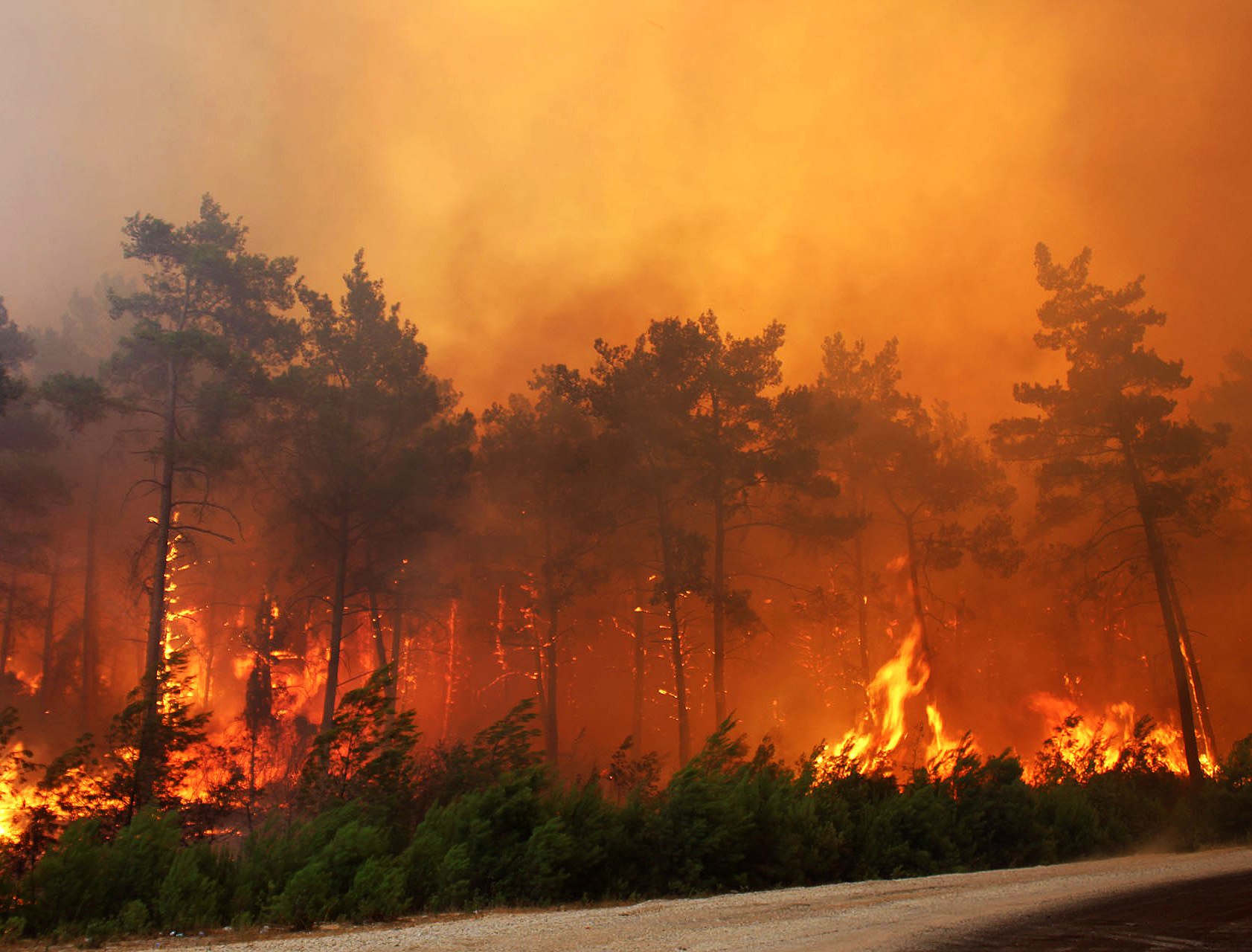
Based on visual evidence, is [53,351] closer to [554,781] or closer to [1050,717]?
[554,781]

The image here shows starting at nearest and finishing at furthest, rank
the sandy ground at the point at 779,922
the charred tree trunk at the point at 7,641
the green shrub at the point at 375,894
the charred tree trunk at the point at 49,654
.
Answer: the sandy ground at the point at 779,922
the green shrub at the point at 375,894
the charred tree trunk at the point at 7,641
the charred tree trunk at the point at 49,654

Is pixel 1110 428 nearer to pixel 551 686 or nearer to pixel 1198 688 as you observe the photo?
pixel 1198 688

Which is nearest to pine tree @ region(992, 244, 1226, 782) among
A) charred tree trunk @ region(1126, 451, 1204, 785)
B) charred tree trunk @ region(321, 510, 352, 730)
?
charred tree trunk @ region(1126, 451, 1204, 785)

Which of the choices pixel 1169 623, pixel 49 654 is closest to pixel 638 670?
pixel 1169 623

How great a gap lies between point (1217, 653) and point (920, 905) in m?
36.8

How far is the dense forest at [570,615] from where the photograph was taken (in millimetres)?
12125

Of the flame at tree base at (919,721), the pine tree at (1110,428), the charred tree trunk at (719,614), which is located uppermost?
the pine tree at (1110,428)

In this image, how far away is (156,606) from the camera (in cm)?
2339

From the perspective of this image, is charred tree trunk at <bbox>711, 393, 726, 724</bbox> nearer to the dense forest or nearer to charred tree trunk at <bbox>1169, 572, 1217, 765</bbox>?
the dense forest

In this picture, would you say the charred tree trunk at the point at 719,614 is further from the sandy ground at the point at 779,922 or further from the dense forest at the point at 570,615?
the sandy ground at the point at 779,922

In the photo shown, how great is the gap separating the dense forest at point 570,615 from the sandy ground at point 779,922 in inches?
48.8

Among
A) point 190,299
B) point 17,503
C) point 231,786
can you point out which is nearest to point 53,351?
point 17,503

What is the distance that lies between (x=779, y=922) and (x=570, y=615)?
106 ft

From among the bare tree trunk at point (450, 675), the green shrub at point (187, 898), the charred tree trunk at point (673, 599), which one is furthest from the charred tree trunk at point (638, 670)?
the green shrub at point (187, 898)
